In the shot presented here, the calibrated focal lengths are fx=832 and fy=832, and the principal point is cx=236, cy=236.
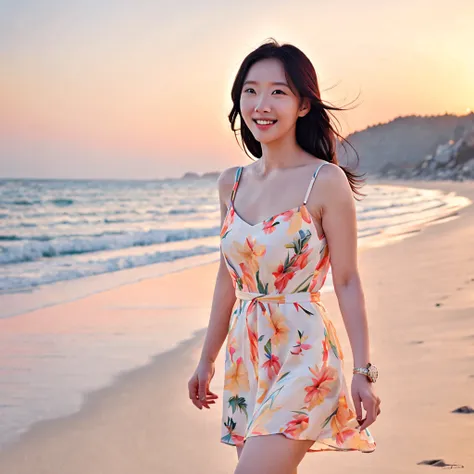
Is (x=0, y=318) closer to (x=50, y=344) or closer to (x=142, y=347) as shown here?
(x=50, y=344)

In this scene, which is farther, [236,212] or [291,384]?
[236,212]

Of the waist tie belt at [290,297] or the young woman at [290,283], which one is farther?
the waist tie belt at [290,297]

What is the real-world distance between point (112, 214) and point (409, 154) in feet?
360

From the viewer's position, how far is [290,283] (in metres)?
2.55

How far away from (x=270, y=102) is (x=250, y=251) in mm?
483

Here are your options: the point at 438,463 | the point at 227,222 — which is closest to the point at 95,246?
the point at 438,463

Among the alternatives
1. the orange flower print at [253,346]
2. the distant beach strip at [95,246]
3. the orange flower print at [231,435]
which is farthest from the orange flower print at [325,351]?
the distant beach strip at [95,246]

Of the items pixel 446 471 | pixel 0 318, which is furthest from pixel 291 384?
pixel 0 318

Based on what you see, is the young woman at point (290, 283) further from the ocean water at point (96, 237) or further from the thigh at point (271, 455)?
the ocean water at point (96, 237)

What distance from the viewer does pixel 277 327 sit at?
2537 millimetres

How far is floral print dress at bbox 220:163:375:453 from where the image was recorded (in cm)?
243

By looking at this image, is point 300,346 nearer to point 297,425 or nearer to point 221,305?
point 297,425

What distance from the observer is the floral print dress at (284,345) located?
243 cm

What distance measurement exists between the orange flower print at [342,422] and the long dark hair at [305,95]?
2.39ft
